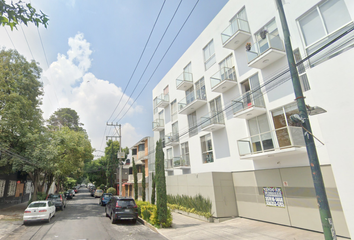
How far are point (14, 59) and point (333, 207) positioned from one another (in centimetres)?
2630

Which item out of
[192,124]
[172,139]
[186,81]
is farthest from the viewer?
[172,139]

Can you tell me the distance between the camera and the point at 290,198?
32.7 ft

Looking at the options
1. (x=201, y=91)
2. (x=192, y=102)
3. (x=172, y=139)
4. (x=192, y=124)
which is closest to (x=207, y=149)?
(x=192, y=124)

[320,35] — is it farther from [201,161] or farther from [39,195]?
[39,195]

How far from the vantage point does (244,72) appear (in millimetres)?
13781

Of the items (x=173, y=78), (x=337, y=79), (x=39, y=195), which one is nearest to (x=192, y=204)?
(x=337, y=79)

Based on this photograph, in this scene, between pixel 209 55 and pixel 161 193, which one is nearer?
pixel 161 193

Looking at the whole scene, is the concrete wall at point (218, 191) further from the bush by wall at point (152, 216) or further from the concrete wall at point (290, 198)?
the bush by wall at point (152, 216)

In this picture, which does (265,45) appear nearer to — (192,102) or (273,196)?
(192,102)

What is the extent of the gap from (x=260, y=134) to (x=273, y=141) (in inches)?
35.1

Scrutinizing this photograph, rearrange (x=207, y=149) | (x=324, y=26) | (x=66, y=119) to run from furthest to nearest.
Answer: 1. (x=66, y=119)
2. (x=207, y=149)
3. (x=324, y=26)

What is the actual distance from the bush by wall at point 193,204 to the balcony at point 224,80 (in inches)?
316

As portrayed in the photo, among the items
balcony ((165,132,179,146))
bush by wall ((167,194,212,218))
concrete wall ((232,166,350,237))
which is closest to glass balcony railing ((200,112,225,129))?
concrete wall ((232,166,350,237))

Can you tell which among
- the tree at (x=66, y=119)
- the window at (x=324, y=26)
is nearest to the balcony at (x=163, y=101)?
the window at (x=324, y=26)
